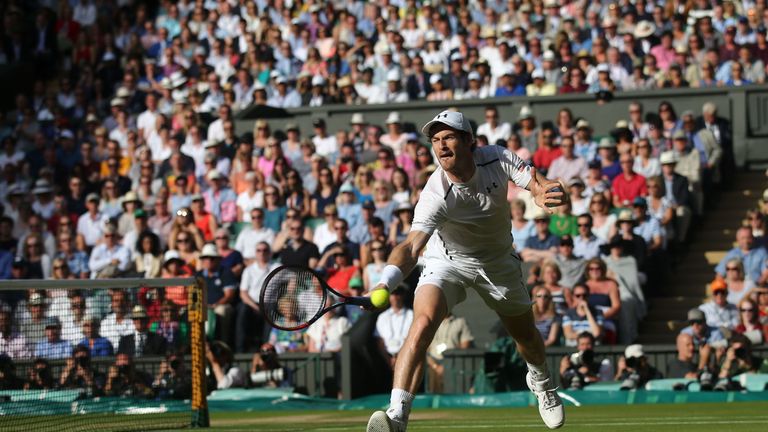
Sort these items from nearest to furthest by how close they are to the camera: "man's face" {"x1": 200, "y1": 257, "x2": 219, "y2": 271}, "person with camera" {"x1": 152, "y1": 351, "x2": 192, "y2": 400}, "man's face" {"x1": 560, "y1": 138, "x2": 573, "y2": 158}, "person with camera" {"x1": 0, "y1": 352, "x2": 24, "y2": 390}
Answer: "person with camera" {"x1": 0, "y1": 352, "x2": 24, "y2": 390} < "person with camera" {"x1": 152, "y1": 351, "x2": 192, "y2": 400} < "man's face" {"x1": 200, "y1": 257, "x2": 219, "y2": 271} < "man's face" {"x1": 560, "y1": 138, "x2": 573, "y2": 158}

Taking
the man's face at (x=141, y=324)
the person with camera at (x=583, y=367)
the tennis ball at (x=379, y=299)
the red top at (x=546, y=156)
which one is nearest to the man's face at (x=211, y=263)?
the man's face at (x=141, y=324)

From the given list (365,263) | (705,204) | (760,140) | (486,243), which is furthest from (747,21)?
(486,243)

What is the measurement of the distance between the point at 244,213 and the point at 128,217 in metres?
1.97

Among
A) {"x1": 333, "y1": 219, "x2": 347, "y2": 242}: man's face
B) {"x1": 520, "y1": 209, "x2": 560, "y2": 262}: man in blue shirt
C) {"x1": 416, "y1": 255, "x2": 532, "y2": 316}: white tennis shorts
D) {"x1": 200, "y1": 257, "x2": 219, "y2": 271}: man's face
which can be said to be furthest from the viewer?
{"x1": 200, "y1": 257, "x2": 219, "y2": 271}: man's face

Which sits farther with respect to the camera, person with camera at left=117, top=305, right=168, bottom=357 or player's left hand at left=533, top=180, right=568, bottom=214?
person with camera at left=117, top=305, right=168, bottom=357

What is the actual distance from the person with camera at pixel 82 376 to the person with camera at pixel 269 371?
2840 millimetres

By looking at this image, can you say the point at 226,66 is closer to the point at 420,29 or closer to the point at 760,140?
the point at 420,29

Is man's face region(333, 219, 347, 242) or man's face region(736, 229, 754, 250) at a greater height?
man's face region(333, 219, 347, 242)

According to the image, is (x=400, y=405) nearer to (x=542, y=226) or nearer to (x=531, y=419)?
(x=531, y=419)

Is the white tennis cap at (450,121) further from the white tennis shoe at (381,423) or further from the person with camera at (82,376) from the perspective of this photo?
the person with camera at (82,376)

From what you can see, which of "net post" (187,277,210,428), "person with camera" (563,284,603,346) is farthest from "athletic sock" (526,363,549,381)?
"person with camera" (563,284,603,346)

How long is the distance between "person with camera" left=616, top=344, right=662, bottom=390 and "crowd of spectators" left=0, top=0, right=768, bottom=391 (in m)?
0.88

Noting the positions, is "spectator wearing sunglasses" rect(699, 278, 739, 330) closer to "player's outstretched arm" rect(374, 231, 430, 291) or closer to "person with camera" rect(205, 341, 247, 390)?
"person with camera" rect(205, 341, 247, 390)

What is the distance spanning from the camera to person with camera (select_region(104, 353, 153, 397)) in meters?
15.2
